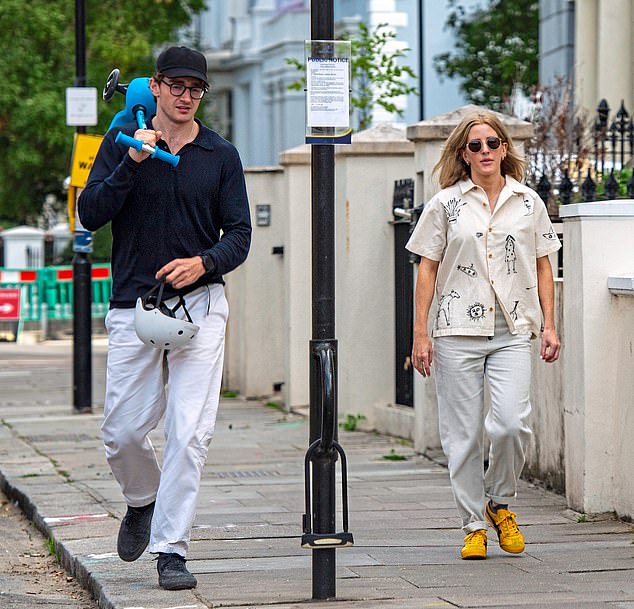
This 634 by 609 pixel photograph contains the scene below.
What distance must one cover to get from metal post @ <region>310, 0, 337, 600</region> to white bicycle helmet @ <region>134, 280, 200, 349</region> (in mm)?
509

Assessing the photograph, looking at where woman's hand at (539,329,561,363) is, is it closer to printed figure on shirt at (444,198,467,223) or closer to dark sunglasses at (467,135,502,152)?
printed figure on shirt at (444,198,467,223)

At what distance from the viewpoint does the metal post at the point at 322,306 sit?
587cm

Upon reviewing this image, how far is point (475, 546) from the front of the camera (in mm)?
6734

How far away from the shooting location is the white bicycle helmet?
6.00m

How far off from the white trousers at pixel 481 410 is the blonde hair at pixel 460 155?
2.04ft

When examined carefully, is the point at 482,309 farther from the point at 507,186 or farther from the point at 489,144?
the point at 489,144

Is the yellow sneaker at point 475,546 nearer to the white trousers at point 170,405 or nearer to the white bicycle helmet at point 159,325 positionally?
the white trousers at point 170,405

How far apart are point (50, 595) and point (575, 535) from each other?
240cm

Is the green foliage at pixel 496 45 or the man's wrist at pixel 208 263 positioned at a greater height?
the green foliage at pixel 496 45

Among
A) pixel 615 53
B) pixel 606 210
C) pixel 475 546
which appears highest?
pixel 615 53

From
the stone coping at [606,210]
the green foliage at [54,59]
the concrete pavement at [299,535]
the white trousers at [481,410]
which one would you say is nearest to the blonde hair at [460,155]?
the white trousers at [481,410]

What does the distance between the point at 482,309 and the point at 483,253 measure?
0.24 m

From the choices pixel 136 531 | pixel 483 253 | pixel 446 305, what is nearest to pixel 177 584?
pixel 136 531

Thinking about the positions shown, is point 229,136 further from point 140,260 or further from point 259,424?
point 140,260
